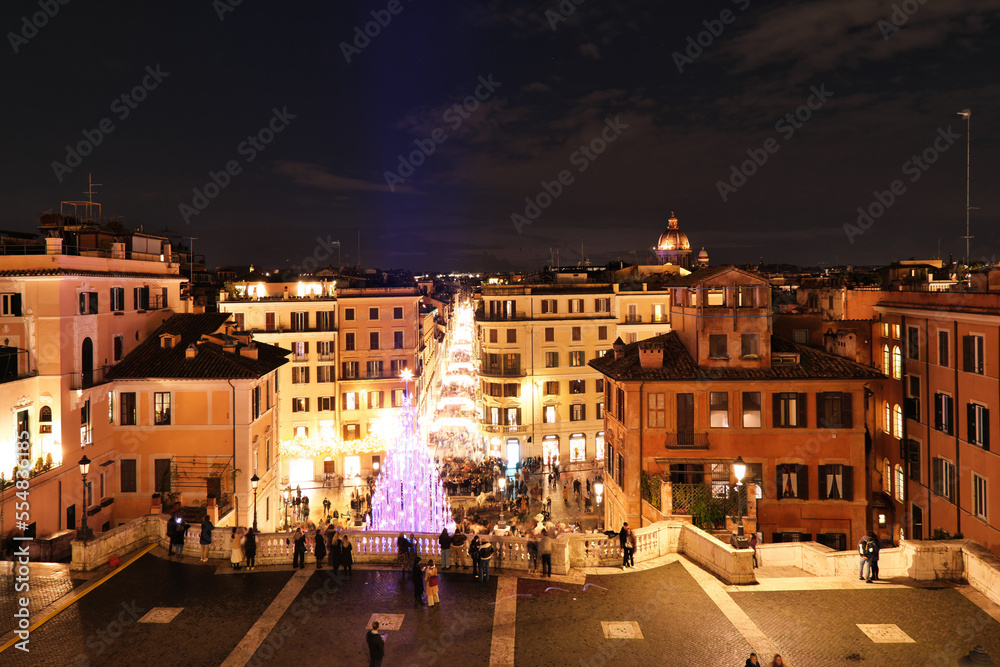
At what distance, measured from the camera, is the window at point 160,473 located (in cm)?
3322

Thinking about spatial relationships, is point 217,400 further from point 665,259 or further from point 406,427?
point 665,259

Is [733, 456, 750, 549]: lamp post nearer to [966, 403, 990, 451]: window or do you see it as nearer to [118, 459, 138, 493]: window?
[966, 403, 990, 451]: window

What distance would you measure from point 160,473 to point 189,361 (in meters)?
5.53

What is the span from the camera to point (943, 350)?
3089 cm

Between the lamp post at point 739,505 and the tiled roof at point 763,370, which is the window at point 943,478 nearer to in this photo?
the tiled roof at point 763,370

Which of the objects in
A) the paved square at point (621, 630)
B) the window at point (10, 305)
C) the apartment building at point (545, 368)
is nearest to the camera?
the paved square at point (621, 630)

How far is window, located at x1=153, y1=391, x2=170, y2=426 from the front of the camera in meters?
33.5

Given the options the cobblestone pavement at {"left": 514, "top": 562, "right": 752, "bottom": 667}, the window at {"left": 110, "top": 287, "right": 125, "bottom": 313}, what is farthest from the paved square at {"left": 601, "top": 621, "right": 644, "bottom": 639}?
the window at {"left": 110, "top": 287, "right": 125, "bottom": 313}

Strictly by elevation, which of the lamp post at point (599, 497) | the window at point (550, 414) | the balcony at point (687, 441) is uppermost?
the balcony at point (687, 441)

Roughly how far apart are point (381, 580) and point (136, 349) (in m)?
22.6

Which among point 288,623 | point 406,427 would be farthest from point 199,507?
point 406,427

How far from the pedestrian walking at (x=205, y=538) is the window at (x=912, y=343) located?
104ft

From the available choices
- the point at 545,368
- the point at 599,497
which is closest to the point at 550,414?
the point at 545,368

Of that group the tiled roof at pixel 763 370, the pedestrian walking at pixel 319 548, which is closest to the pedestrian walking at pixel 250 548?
the pedestrian walking at pixel 319 548
